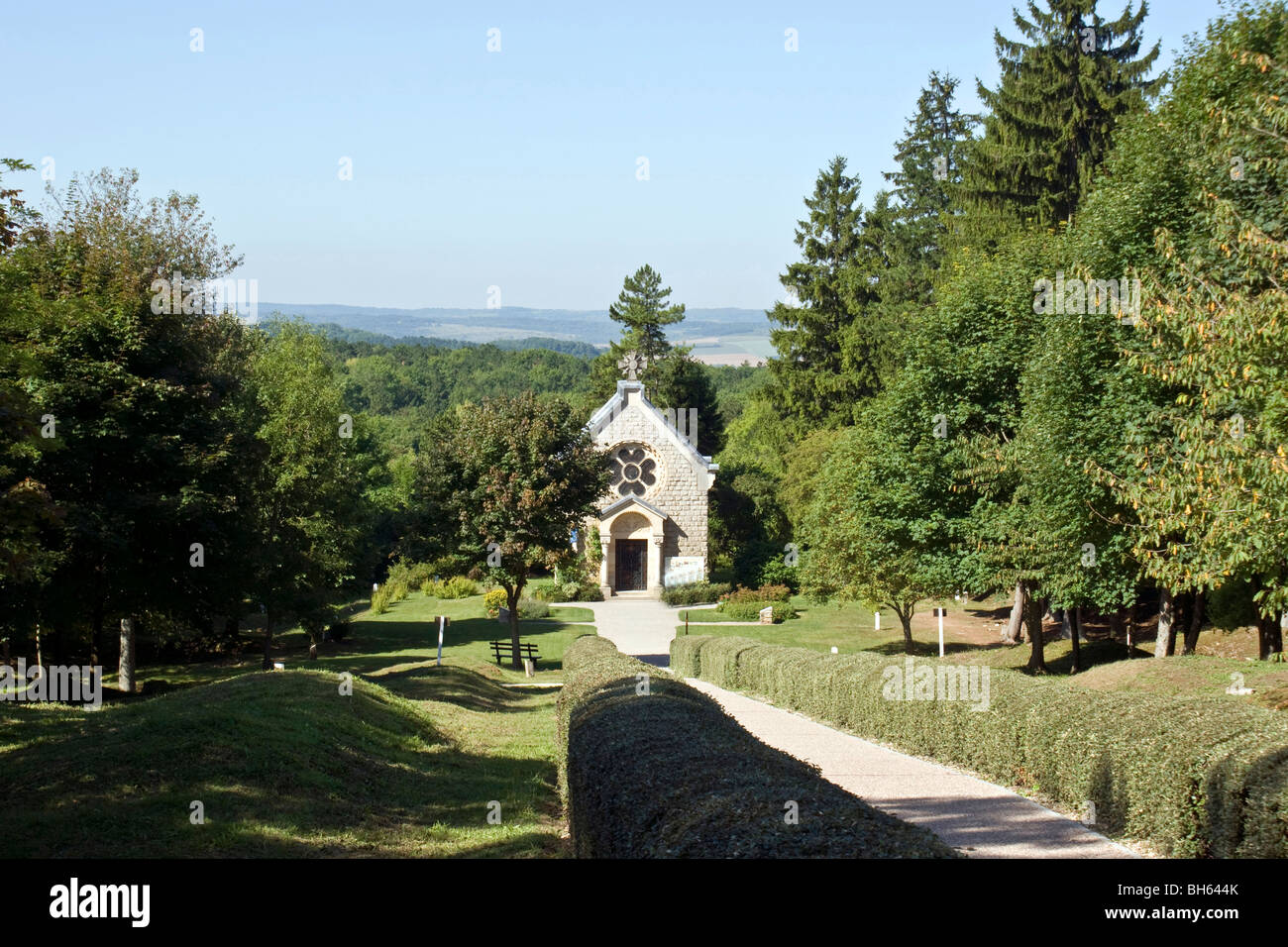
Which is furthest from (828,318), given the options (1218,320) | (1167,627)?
(1218,320)

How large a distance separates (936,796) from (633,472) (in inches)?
1610

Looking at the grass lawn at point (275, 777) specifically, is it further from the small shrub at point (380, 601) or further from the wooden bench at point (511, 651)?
the small shrub at point (380, 601)

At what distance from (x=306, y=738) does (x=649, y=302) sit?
7641cm

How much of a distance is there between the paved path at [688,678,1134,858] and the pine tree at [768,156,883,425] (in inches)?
1649

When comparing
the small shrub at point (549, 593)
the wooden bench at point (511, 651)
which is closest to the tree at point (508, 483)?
the wooden bench at point (511, 651)

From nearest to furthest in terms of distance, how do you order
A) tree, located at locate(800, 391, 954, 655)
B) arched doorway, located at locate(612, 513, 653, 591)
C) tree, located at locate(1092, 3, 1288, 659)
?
tree, located at locate(1092, 3, 1288, 659) → tree, located at locate(800, 391, 954, 655) → arched doorway, located at locate(612, 513, 653, 591)

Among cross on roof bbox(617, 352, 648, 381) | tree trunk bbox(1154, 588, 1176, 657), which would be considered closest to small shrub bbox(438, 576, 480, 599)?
cross on roof bbox(617, 352, 648, 381)

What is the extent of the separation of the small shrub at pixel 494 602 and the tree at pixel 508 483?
46.6 ft

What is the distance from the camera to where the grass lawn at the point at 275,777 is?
8164mm

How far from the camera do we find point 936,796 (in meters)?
11.7

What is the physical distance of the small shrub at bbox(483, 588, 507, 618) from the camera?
42.2 m

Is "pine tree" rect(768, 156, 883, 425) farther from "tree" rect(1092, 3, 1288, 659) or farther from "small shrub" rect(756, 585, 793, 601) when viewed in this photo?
"tree" rect(1092, 3, 1288, 659)

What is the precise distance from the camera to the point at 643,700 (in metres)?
10.6
